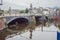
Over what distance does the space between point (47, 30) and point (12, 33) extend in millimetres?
399

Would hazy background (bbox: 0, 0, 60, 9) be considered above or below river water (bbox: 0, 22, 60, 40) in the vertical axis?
above

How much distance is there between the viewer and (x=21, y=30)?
4.79 feet

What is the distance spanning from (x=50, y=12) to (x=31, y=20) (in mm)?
236

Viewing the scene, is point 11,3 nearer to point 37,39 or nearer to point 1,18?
point 1,18

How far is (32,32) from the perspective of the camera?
4.84 ft

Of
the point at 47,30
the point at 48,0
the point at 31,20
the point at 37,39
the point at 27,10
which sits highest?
the point at 48,0

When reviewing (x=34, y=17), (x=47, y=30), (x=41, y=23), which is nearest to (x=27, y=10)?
(x=34, y=17)

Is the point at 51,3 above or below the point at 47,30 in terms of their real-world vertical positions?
above

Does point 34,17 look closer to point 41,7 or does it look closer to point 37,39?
point 41,7

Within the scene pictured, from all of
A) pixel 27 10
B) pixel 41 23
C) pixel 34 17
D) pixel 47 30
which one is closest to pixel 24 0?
pixel 27 10

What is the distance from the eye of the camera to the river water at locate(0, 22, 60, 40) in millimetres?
1455

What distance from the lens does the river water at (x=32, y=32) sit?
4.77 feet

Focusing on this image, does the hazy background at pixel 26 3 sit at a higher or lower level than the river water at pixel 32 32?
higher

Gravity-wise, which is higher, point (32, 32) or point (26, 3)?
point (26, 3)
